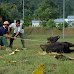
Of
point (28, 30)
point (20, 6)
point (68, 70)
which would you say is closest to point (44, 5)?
point (20, 6)

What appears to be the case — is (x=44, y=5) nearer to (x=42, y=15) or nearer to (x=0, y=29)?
(x=42, y=15)

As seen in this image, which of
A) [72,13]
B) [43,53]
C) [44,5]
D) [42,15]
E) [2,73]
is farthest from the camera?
[72,13]

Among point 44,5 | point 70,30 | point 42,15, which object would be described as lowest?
point 70,30

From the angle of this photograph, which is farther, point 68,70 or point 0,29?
point 0,29

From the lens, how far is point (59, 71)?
3355 mm

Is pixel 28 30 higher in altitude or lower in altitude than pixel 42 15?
lower

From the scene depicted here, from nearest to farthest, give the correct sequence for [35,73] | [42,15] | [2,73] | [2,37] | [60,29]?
1. [35,73]
2. [2,73]
3. [2,37]
4. [42,15]
5. [60,29]

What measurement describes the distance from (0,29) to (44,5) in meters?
48.8

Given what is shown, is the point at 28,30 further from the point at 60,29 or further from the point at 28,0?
the point at 28,0

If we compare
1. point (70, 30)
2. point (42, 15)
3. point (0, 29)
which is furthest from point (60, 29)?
point (0, 29)

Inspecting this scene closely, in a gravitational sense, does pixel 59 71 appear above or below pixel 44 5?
below

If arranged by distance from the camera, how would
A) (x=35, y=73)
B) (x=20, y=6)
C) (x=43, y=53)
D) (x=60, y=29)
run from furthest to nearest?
(x=20, y=6), (x=60, y=29), (x=43, y=53), (x=35, y=73)

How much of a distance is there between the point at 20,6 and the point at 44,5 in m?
15.1

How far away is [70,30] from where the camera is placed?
3809 centimetres
